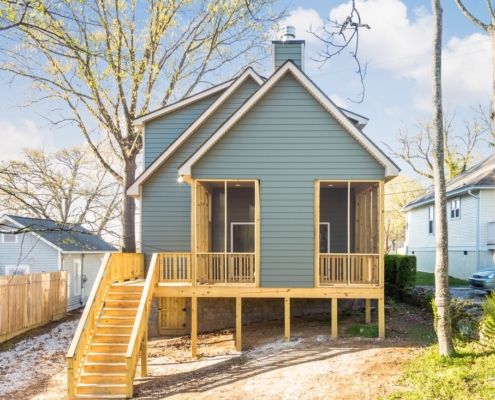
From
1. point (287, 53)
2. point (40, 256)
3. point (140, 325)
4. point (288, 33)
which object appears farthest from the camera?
point (40, 256)

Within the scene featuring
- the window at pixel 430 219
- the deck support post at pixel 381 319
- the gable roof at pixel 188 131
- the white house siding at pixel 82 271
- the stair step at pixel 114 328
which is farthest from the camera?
the window at pixel 430 219

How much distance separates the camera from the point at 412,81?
2778 centimetres

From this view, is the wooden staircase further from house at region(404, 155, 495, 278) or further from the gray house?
house at region(404, 155, 495, 278)

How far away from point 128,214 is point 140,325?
991 cm

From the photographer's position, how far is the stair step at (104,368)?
1080cm

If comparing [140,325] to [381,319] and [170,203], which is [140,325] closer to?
[170,203]

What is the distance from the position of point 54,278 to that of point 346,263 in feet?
45.8

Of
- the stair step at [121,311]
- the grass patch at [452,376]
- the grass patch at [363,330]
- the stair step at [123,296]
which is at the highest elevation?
the stair step at [123,296]

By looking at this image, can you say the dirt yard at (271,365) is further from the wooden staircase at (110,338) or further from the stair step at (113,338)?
the stair step at (113,338)

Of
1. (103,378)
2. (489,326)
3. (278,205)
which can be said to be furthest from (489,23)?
(103,378)

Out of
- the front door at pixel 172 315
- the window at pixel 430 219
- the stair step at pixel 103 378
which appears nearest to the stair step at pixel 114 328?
the stair step at pixel 103 378

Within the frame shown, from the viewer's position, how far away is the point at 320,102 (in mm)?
13281

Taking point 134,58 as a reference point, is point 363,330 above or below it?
below

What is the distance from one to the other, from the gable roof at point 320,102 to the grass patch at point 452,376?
503cm
